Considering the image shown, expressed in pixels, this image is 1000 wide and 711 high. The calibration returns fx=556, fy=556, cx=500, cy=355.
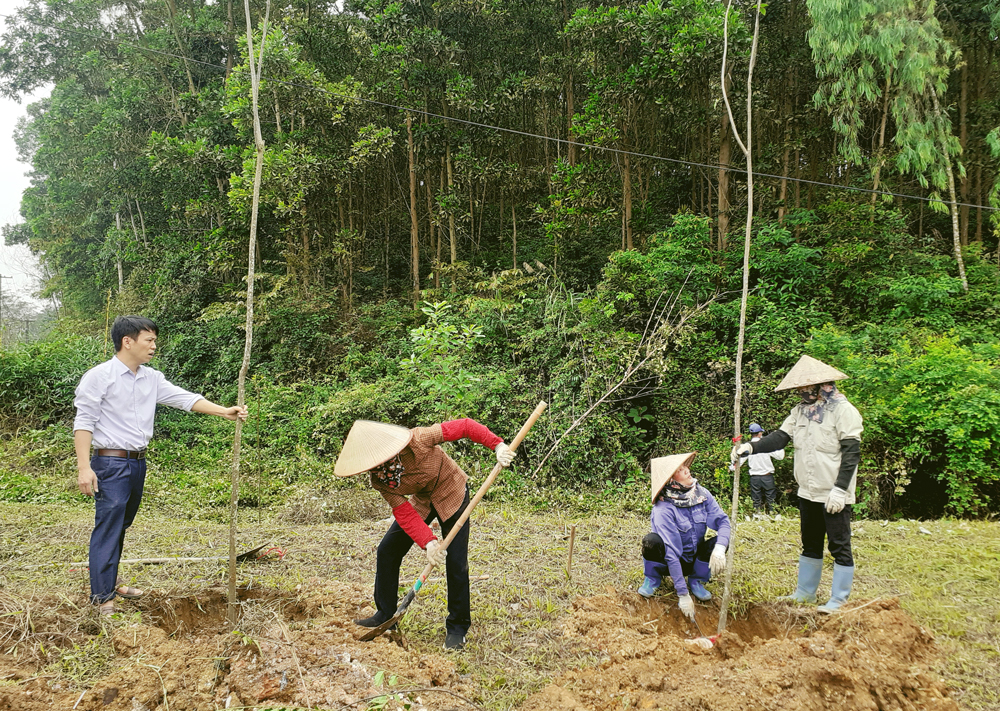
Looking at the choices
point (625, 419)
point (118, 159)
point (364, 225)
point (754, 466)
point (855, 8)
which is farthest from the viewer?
point (118, 159)

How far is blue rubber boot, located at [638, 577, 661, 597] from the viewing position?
3.55 m

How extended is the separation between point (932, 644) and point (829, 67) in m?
9.05

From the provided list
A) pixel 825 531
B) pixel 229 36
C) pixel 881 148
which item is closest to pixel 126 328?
pixel 825 531

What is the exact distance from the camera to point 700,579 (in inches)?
140

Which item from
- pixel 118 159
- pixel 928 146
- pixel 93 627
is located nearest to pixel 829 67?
pixel 928 146

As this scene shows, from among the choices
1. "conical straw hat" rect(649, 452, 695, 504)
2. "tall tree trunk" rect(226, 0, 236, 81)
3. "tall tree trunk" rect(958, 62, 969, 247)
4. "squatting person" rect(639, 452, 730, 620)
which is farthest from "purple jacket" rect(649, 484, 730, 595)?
"tall tree trunk" rect(226, 0, 236, 81)

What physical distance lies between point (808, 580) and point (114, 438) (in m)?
4.12

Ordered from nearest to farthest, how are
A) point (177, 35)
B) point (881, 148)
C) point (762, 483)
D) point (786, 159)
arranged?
A: point (762, 483) → point (881, 148) → point (786, 159) → point (177, 35)

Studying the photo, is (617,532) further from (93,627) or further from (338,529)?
(93,627)

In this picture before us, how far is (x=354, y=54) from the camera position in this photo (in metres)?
11.0

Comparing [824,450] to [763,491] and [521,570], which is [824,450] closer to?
[521,570]

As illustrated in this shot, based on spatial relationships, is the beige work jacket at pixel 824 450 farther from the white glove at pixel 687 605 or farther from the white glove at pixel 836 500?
the white glove at pixel 687 605

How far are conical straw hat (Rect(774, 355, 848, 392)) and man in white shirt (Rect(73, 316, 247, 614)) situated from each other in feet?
10.5

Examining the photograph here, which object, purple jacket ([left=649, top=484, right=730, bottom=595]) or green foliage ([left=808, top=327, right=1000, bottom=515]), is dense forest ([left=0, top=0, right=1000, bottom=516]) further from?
purple jacket ([left=649, top=484, right=730, bottom=595])
